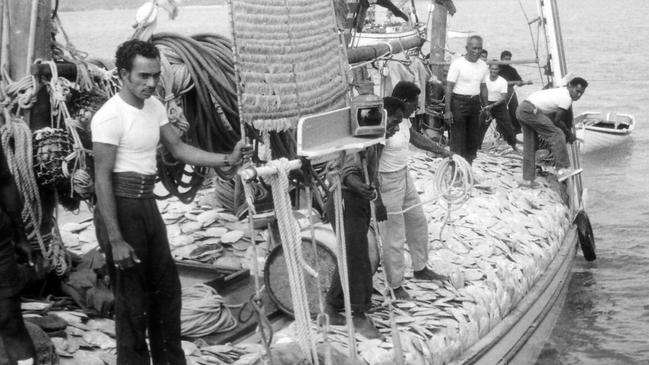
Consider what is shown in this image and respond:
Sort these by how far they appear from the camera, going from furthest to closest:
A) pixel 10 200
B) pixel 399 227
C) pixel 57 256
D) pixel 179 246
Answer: pixel 179 246, pixel 399 227, pixel 57 256, pixel 10 200

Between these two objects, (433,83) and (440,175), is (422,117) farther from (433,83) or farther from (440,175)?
(440,175)

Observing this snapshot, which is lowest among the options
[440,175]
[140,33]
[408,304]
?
[408,304]

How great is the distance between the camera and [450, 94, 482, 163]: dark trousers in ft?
35.7

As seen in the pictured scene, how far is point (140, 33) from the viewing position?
5699mm

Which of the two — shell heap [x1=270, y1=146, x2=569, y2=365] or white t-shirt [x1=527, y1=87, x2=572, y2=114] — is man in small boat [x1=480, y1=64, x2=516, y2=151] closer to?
shell heap [x1=270, y1=146, x2=569, y2=365]

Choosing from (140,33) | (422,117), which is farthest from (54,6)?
(422,117)

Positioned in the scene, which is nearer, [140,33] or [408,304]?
[140,33]

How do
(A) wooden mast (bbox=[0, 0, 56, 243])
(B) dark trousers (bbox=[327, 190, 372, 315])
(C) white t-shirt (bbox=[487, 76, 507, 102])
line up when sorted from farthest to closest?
(C) white t-shirt (bbox=[487, 76, 507, 102])
(B) dark trousers (bbox=[327, 190, 372, 315])
(A) wooden mast (bbox=[0, 0, 56, 243])

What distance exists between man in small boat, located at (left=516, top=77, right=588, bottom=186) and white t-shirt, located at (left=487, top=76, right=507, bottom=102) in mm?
1522

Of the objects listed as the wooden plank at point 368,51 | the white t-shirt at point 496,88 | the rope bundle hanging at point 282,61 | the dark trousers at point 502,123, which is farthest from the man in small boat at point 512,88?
the rope bundle hanging at point 282,61

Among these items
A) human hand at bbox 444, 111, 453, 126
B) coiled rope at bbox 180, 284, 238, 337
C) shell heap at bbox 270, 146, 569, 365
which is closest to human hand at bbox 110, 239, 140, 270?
coiled rope at bbox 180, 284, 238, 337

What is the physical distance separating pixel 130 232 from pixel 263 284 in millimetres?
2319

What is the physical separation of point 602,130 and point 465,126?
1044 centimetres

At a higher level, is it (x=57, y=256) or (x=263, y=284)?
(x=57, y=256)
